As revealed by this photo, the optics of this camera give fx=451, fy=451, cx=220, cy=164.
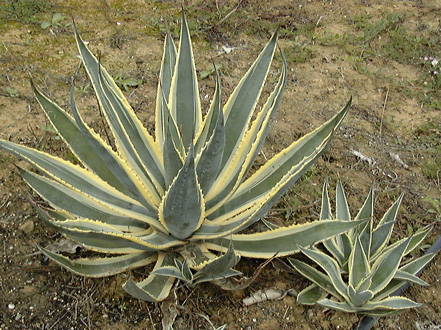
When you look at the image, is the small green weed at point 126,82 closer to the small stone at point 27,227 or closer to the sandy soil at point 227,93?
the sandy soil at point 227,93

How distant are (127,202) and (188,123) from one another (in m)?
0.47

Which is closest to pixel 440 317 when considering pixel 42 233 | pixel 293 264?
pixel 293 264

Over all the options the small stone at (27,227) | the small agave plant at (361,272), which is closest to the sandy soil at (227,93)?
the small stone at (27,227)

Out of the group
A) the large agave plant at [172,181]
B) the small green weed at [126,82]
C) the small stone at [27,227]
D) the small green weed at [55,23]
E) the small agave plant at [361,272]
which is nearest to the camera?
the large agave plant at [172,181]

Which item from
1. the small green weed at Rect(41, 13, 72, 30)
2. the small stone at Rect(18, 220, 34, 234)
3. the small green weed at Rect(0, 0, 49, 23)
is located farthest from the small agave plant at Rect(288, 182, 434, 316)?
the small green weed at Rect(0, 0, 49, 23)

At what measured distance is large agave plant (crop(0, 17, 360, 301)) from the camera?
5.97 feet

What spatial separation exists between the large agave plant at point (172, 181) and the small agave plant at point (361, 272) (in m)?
0.22

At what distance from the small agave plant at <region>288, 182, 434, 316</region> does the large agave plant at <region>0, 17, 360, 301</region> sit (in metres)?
0.22

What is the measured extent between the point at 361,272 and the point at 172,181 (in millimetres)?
971

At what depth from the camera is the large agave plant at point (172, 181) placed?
1820mm

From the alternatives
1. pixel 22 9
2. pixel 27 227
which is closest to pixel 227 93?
pixel 27 227

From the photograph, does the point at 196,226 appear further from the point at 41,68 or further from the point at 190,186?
the point at 41,68

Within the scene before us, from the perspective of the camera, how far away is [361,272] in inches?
81.6

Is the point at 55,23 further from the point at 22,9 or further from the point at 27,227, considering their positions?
the point at 27,227
